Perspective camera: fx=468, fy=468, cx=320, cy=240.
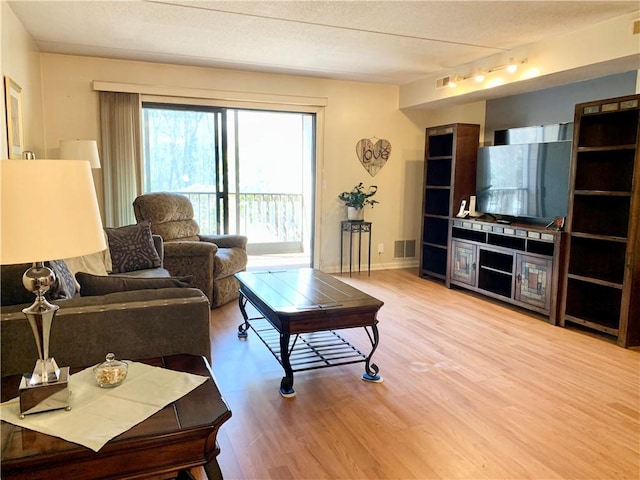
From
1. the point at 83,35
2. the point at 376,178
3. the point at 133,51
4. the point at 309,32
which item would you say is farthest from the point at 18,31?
the point at 376,178

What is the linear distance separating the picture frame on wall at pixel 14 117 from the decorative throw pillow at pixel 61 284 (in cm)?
146

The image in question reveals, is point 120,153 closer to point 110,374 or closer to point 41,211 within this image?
point 110,374

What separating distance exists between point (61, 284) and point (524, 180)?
13.5 feet

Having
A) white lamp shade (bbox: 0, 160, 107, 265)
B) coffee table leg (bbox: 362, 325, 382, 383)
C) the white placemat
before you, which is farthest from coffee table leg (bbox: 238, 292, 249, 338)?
white lamp shade (bbox: 0, 160, 107, 265)

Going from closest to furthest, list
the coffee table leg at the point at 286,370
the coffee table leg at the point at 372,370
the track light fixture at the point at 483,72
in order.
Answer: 1. the coffee table leg at the point at 286,370
2. the coffee table leg at the point at 372,370
3. the track light fixture at the point at 483,72

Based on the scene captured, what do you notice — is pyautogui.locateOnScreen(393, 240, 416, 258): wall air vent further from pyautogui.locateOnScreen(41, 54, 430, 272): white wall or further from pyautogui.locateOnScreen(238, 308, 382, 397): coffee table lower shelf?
pyautogui.locateOnScreen(238, 308, 382, 397): coffee table lower shelf

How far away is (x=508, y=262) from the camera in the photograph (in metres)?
4.93

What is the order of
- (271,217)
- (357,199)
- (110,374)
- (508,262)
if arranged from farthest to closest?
1. (271,217)
2. (357,199)
3. (508,262)
4. (110,374)

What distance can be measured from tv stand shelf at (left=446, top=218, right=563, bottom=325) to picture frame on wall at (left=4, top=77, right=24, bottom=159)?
4220mm

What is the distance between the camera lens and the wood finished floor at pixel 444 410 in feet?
6.75

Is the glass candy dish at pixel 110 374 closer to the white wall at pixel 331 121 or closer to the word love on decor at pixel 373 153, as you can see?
the white wall at pixel 331 121

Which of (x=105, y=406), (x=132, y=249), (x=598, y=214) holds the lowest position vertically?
(x=105, y=406)

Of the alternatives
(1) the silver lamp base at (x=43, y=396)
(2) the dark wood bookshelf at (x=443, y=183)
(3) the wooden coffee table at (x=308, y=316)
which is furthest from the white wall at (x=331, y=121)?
(1) the silver lamp base at (x=43, y=396)

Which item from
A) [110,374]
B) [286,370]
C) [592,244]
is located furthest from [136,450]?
[592,244]
